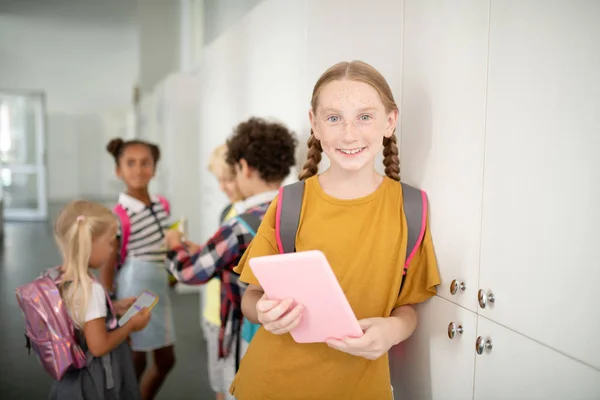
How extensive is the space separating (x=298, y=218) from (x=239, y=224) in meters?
0.60

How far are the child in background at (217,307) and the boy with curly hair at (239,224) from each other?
0.63 feet

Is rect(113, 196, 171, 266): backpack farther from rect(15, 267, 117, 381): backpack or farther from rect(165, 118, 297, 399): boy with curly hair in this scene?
rect(15, 267, 117, 381): backpack

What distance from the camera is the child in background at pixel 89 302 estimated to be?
60.9 inches

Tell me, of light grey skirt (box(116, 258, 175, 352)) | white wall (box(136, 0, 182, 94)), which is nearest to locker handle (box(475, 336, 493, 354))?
light grey skirt (box(116, 258, 175, 352))

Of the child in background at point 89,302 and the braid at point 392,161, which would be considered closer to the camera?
the braid at point 392,161

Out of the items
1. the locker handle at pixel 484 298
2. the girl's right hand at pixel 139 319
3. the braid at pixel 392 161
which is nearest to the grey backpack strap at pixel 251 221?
the girl's right hand at pixel 139 319

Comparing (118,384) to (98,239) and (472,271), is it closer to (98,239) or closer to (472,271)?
(98,239)

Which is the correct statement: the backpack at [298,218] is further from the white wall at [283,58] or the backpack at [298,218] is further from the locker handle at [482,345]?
the white wall at [283,58]

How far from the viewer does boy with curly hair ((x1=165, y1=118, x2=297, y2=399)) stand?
1.68 meters

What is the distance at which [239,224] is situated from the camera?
167 cm

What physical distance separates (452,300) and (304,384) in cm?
36

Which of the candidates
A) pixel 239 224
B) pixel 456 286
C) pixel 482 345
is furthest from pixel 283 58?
pixel 482 345

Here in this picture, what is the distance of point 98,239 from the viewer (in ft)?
5.42

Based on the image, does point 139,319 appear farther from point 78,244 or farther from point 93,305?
point 78,244
